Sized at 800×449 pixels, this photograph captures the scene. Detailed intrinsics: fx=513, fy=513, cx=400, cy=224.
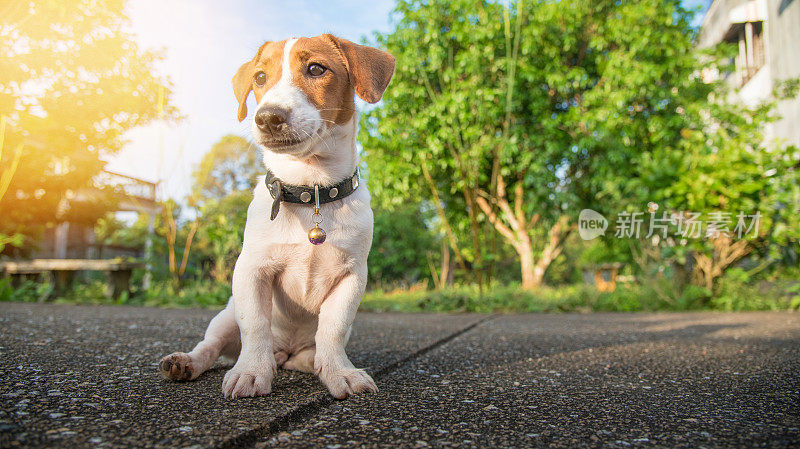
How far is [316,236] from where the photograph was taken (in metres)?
1.74

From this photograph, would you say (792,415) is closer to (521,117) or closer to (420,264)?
(521,117)

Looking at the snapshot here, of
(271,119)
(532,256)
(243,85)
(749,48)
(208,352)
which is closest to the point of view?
(271,119)

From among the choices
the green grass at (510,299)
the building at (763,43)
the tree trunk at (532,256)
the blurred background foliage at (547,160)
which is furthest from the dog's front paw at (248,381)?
the building at (763,43)

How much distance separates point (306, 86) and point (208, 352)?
1.07 metres

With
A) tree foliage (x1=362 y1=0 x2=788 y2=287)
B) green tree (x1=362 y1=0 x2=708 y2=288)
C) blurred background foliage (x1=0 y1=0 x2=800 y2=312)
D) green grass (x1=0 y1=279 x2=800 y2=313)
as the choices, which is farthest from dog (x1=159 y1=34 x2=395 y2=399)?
green tree (x1=362 y1=0 x2=708 y2=288)

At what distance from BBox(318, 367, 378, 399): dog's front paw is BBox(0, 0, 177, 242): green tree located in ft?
9.63

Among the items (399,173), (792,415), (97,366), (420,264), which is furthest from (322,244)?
(420,264)

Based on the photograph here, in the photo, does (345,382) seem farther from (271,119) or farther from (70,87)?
(70,87)

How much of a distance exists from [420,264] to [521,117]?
6.52 metres

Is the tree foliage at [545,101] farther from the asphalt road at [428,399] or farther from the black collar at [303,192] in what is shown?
the black collar at [303,192]

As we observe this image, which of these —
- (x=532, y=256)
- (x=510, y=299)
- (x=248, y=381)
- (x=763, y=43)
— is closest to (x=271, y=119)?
(x=248, y=381)

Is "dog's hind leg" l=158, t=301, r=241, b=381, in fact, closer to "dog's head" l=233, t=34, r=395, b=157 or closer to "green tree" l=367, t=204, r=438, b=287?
"dog's head" l=233, t=34, r=395, b=157

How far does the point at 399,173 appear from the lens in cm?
852

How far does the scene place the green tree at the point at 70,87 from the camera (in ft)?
10.4
